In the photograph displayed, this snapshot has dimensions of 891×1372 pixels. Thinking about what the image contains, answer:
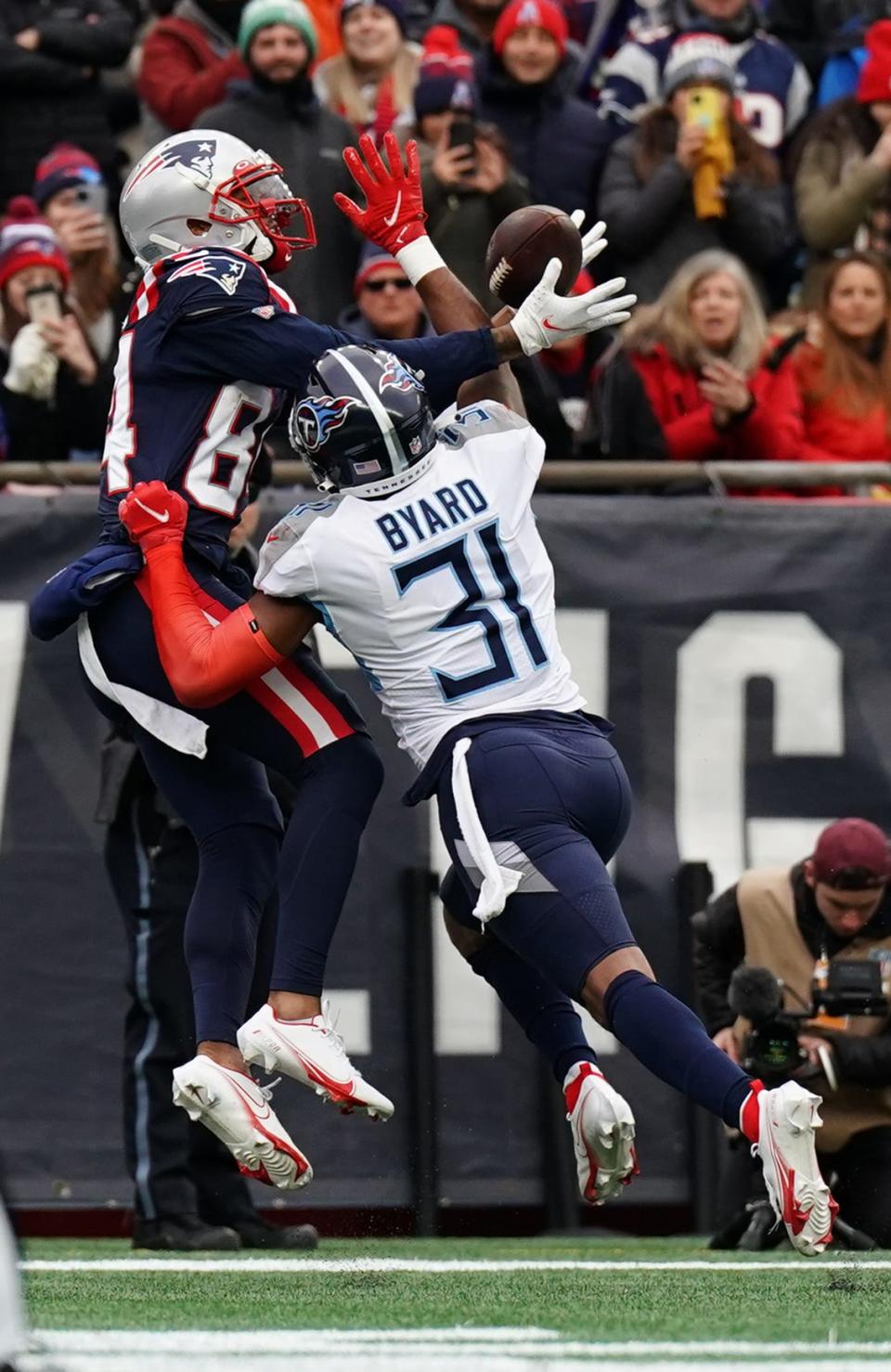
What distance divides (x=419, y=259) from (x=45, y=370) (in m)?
2.46

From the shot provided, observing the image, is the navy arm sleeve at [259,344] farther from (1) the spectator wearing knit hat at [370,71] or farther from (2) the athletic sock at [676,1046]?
(1) the spectator wearing knit hat at [370,71]

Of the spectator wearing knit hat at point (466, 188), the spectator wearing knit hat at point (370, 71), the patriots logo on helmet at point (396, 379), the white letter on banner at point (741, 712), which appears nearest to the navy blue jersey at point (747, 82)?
the spectator wearing knit hat at point (370, 71)

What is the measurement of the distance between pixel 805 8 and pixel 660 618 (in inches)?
149

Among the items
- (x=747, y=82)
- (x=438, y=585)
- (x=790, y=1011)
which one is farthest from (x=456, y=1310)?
(x=747, y=82)

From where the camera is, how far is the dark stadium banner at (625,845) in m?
7.28

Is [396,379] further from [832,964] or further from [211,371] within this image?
[832,964]

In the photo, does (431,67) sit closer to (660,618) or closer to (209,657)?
(660,618)

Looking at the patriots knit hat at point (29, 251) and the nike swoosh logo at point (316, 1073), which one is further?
the patriots knit hat at point (29, 251)

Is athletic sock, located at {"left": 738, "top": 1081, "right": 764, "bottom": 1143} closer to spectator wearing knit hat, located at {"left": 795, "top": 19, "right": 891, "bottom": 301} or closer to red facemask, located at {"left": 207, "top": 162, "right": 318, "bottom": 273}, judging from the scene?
red facemask, located at {"left": 207, "top": 162, "right": 318, "bottom": 273}

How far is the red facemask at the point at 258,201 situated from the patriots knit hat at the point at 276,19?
3274 millimetres

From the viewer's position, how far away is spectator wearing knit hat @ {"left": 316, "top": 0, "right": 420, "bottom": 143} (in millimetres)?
9000

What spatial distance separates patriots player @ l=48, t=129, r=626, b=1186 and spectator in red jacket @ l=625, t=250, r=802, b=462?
8.77ft

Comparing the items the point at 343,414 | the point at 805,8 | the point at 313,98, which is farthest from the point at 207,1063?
the point at 805,8

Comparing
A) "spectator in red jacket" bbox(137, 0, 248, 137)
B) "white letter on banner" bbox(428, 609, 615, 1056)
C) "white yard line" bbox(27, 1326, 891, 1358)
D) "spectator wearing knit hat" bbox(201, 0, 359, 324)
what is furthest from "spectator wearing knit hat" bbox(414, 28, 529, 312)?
"white yard line" bbox(27, 1326, 891, 1358)
